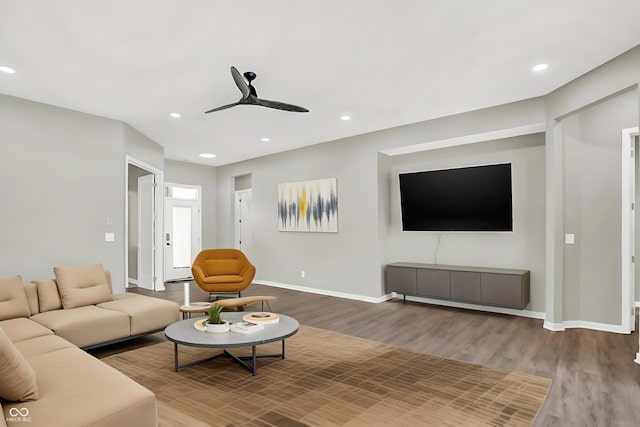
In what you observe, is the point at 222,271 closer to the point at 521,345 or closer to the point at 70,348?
the point at 70,348

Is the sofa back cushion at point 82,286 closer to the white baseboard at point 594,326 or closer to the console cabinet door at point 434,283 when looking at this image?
the console cabinet door at point 434,283

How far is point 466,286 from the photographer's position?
5.36 metres

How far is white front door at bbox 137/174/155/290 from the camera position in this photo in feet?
24.2

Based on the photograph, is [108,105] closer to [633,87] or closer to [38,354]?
[38,354]

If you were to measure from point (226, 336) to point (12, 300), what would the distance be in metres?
2.21

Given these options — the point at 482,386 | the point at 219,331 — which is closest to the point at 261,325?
the point at 219,331

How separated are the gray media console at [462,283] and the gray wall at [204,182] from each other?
505 centimetres

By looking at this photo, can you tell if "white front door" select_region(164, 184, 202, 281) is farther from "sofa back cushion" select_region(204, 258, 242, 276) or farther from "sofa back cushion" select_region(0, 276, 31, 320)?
"sofa back cushion" select_region(0, 276, 31, 320)

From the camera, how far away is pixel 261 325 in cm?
347

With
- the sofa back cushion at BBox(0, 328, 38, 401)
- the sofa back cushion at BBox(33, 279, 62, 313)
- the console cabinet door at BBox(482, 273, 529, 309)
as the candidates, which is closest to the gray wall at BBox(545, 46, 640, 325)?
the console cabinet door at BBox(482, 273, 529, 309)

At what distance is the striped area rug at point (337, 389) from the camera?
2496mm

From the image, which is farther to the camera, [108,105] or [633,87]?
[108,105]

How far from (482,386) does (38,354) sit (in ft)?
10.6

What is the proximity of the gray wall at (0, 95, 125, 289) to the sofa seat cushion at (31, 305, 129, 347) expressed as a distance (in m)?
1.29
